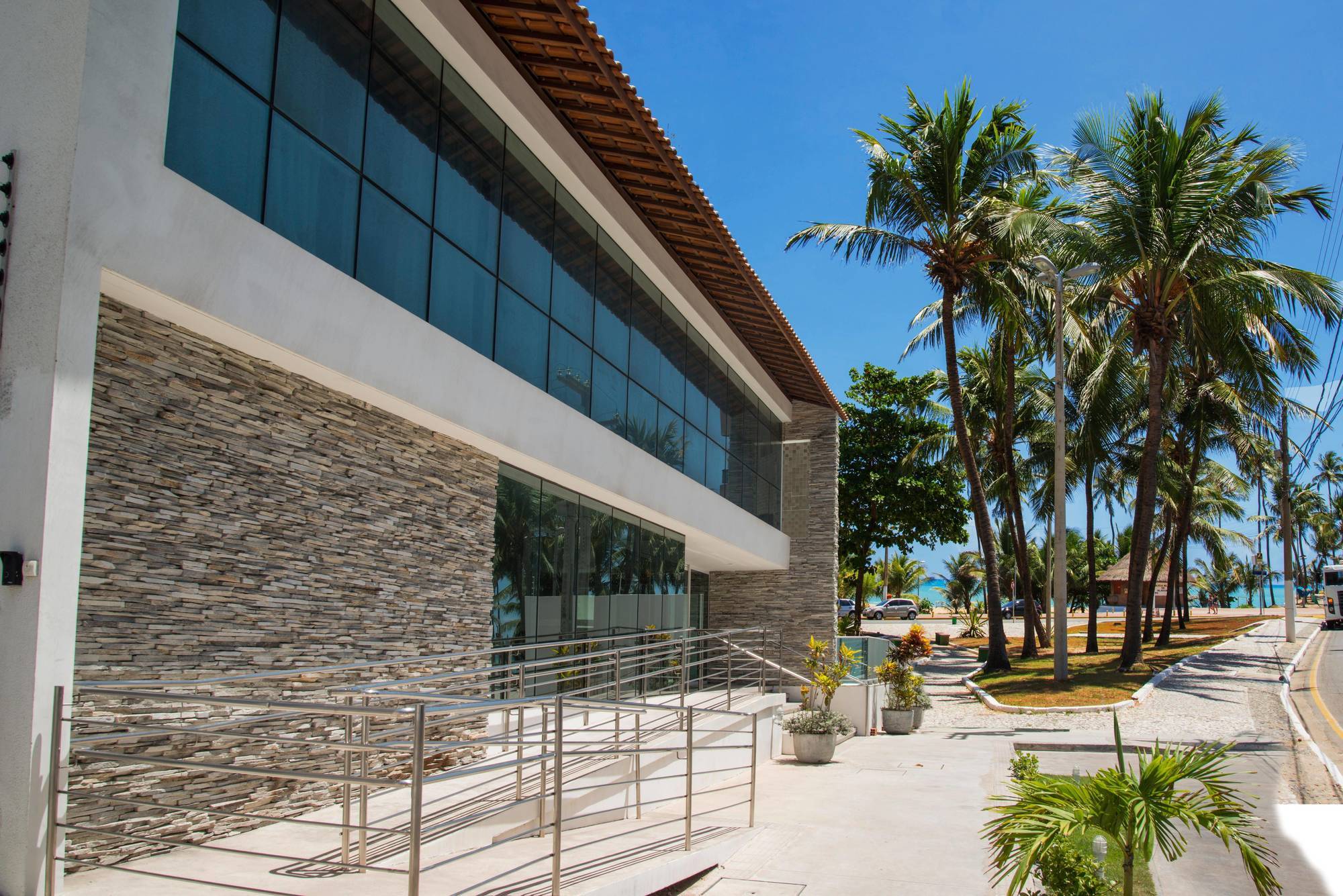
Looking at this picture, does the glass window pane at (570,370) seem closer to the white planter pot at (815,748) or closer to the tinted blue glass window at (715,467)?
the tinted blue glass window at (715,467)

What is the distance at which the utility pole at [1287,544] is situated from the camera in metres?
39.4

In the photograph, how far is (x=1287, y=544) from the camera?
129 ft

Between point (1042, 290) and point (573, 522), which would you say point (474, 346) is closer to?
point (573, 522)

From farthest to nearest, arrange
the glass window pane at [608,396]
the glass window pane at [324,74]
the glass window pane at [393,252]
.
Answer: the glass window pane at [608,396] → the glass window pane at [393,252] → the glass window pane at [324,74]

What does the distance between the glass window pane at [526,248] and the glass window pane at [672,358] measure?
15.7 feet

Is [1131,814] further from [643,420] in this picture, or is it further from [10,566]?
[643,420]

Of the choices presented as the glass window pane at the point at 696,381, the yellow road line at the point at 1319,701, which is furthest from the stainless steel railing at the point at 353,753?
the yellow road line at the point at 1319,701

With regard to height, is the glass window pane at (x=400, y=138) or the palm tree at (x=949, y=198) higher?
the palm tree at (x=949, y=198)

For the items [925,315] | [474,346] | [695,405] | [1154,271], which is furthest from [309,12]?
[925,315]

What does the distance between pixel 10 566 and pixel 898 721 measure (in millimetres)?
17197

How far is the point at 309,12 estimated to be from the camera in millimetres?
9016

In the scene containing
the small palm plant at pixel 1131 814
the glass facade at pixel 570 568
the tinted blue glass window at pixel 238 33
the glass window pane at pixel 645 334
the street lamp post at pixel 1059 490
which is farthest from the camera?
the street lamp post at pixel 1059 490

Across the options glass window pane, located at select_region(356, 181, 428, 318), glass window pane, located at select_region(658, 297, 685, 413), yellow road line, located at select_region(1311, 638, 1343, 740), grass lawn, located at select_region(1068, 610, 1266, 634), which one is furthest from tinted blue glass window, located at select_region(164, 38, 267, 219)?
grass lawn, located at select_region(1068, 610, 1266, 634)

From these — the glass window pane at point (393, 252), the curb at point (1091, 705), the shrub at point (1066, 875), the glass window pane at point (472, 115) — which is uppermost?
the glass window pane at point (472, 115)
